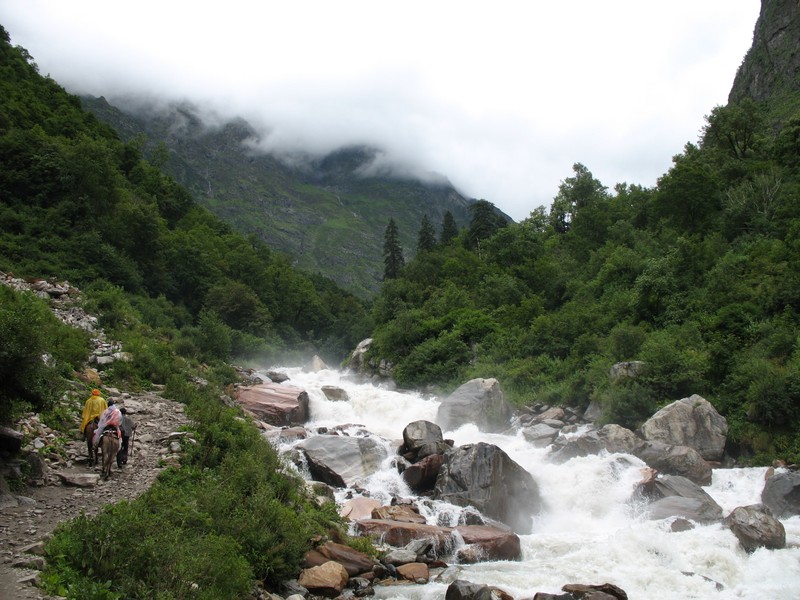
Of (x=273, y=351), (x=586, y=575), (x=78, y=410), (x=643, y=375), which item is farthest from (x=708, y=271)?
(x=273, y=351)

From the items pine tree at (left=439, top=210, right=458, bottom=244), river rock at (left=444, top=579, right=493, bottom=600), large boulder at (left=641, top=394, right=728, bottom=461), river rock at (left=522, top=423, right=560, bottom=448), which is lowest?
river rock at (left=444, top=579, right=493, bottom=600)

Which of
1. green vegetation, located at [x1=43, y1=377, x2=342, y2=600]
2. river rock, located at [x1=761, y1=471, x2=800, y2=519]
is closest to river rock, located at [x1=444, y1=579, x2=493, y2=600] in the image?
green vegetation, located at [x1=43, y1=377, x2=342, y2=600]

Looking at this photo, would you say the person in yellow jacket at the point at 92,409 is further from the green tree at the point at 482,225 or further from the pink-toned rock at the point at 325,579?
the green tree at the point at 482,225

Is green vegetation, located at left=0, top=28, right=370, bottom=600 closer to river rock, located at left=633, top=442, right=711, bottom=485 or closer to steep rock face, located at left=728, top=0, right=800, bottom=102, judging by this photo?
river rock, located at left=633, top=442, right=711, bottom=485

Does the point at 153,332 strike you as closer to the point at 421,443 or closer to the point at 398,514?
the point at 421,443

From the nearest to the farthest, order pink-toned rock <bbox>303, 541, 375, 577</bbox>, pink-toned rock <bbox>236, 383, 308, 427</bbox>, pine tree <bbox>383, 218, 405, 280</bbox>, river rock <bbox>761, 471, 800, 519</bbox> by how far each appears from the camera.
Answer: pink-toned rock <bbox>303, 541, 375, 577</bbox> < river rock <bbox>761, 471, 800, 519</bbox> < pink-toned rock <bbox>236, 383, 308, 427</bbox> < pine tree <bbox>383, 218, 405, 280</bbox>

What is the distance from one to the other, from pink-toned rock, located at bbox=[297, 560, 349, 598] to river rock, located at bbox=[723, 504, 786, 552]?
1082cm

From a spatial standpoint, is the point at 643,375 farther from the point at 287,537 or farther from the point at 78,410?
the point at 78,410

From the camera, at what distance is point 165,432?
16156mm

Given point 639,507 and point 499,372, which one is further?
point 499,372

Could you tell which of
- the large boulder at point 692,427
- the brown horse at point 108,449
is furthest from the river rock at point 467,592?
Result: the large boulder at point 692,427

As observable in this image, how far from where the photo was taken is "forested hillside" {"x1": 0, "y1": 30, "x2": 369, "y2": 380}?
35656mm

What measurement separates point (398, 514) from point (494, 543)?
11.1 feet

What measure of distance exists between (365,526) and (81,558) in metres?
8.87
